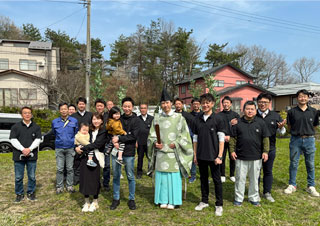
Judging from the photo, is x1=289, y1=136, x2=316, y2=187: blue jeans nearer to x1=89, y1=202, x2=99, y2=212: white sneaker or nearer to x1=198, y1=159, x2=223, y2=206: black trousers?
x1=198, y1=159, x2=223, y2=206: black trousers

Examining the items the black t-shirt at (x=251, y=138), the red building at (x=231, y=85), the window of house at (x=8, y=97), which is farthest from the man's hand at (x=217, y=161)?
the window of house at (x=8, y=97)

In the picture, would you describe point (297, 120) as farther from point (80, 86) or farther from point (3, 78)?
point (3, 78)

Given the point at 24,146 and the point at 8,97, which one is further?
the point at 8,97

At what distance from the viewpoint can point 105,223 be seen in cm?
399

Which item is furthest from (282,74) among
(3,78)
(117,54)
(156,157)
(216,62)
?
(156,157)

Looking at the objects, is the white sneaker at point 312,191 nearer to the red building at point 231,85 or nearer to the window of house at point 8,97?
the red building at point 231,85

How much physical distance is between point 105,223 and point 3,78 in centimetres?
2795

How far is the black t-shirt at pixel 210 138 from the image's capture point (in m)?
4.33

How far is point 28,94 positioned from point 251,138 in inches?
1054

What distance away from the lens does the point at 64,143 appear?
17.6 feet

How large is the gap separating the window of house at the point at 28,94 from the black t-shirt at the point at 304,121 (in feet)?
86.6

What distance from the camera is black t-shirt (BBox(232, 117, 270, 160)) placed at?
4430 millimetres

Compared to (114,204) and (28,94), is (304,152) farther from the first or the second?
(28,94)

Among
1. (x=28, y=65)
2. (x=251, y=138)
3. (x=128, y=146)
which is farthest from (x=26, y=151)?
(x=28, y=65)
